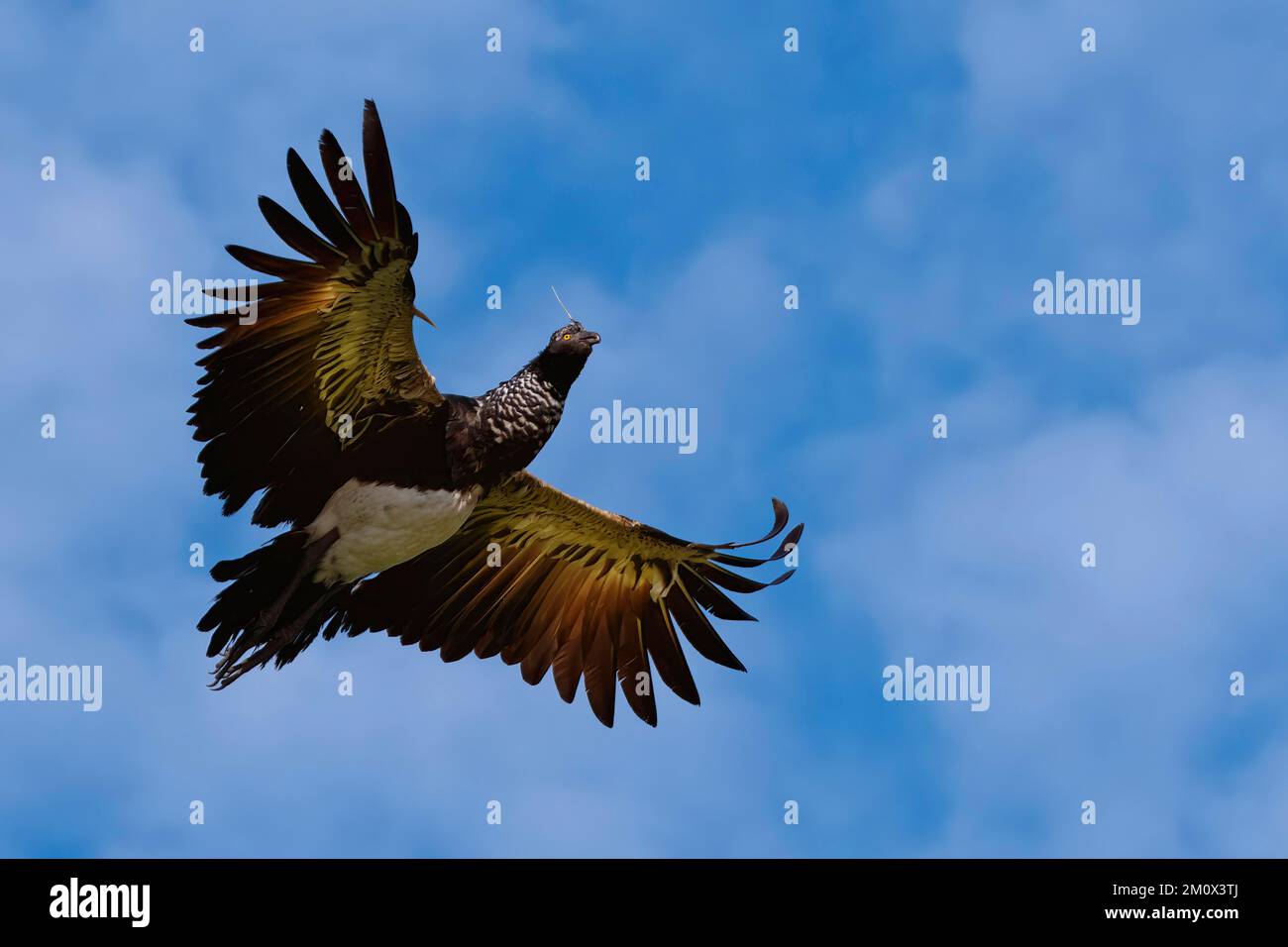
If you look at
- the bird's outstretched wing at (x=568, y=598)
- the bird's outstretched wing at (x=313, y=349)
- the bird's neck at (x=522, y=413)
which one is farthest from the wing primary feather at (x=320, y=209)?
the bird's outstretched wing at (x=568, y=598)

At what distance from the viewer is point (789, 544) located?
14.3 m

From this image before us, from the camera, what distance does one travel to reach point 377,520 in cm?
1354

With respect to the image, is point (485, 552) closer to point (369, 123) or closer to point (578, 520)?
point (578, 520)

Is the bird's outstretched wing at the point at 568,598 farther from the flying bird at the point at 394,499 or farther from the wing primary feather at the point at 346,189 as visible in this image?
the wing primary feather at the point at 346,189

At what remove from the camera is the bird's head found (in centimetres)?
1380

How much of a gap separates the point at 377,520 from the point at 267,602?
A: 37.4 inches

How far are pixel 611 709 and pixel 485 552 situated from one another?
59.6 inches

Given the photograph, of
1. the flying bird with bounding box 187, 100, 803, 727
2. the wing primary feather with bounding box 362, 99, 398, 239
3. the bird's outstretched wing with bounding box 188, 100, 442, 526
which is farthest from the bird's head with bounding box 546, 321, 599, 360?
the wing primary feather with bounding box 362, 99, 398, 239

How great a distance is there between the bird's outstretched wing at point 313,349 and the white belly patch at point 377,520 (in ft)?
0.55

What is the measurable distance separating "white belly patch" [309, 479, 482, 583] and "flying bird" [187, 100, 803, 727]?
13 mm

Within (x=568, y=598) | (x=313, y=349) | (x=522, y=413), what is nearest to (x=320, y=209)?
(x=313, y=349)

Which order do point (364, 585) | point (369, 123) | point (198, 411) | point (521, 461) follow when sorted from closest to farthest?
1. point (369, 123)
2. point (198, 411)
3. point (521, 461)
4. point (364, 585)

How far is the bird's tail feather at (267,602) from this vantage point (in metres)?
13.4

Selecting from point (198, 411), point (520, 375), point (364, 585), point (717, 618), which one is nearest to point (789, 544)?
point (717, 618)
